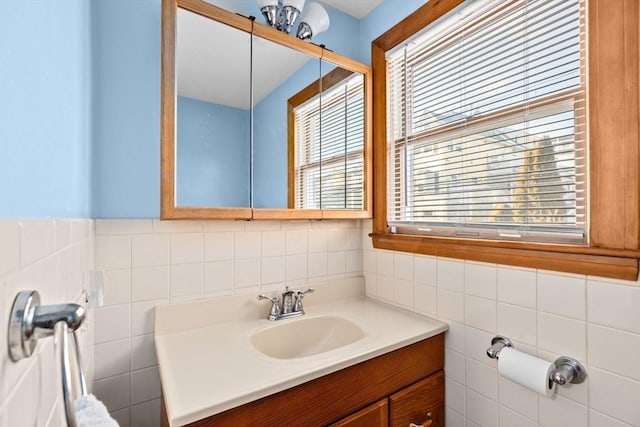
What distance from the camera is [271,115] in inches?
51.9

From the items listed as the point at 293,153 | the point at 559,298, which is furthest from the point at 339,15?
the point at 559,298

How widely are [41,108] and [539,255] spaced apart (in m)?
Answer: 1.28

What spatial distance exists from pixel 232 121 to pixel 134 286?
72cm

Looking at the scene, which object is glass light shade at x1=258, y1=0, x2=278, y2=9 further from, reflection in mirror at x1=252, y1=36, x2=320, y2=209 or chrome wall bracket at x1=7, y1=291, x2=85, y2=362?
chrome wall bracket at x1=7, y1=291, x2=85, y2=362

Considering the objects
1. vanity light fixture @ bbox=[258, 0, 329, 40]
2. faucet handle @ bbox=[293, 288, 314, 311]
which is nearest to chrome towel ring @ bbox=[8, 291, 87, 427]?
Result: faucet handle @ bbox=[293, 288, 314, 311]

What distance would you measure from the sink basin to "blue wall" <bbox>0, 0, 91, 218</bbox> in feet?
2.67

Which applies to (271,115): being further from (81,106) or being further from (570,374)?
(570,374)

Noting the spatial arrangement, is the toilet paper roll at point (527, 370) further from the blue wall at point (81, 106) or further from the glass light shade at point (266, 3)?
the glass light shade at point (266, 3)

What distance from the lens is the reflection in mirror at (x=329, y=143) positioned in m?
1.40

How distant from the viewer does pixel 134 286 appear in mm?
1090

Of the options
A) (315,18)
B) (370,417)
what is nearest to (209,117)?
(315,18)

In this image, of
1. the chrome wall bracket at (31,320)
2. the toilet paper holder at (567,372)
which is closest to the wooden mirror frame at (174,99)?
the chrome wall bracket at (31,320)

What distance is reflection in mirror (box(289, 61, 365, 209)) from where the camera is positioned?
140cm

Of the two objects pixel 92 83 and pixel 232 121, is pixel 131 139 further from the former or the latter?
pixel 232 121
